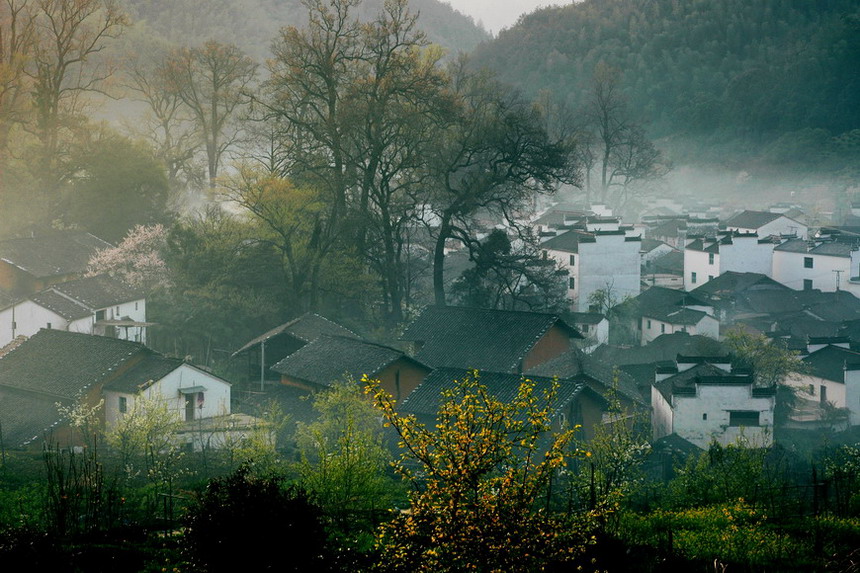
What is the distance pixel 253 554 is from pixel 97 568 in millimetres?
3131

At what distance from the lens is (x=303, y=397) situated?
22859 mm

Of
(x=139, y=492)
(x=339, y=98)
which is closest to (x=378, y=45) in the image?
(x=339, y=98)

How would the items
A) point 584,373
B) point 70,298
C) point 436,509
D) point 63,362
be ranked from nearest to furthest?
point 436,509 < point 584,373 < point 63,362 < point 70,298

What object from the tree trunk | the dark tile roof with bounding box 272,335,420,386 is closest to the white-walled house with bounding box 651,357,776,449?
the dark tile roof with bounding box 272,335,420,386

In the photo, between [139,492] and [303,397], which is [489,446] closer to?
[139,492]

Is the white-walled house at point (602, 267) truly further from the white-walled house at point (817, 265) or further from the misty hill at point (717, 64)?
the misty hill at point (717, 64)

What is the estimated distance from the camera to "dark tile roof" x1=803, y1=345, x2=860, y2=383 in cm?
2741

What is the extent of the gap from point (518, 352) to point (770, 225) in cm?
2651

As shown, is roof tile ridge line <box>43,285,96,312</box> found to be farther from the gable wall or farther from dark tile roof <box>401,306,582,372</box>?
the gable wall

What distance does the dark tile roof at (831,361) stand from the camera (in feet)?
89.9

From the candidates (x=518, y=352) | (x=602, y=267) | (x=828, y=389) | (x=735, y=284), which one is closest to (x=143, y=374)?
(x=518, y=352)

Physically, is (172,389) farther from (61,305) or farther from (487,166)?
(487,166)

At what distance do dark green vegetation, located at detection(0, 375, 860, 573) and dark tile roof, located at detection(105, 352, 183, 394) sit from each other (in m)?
2.21

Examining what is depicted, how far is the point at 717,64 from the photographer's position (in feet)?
283
